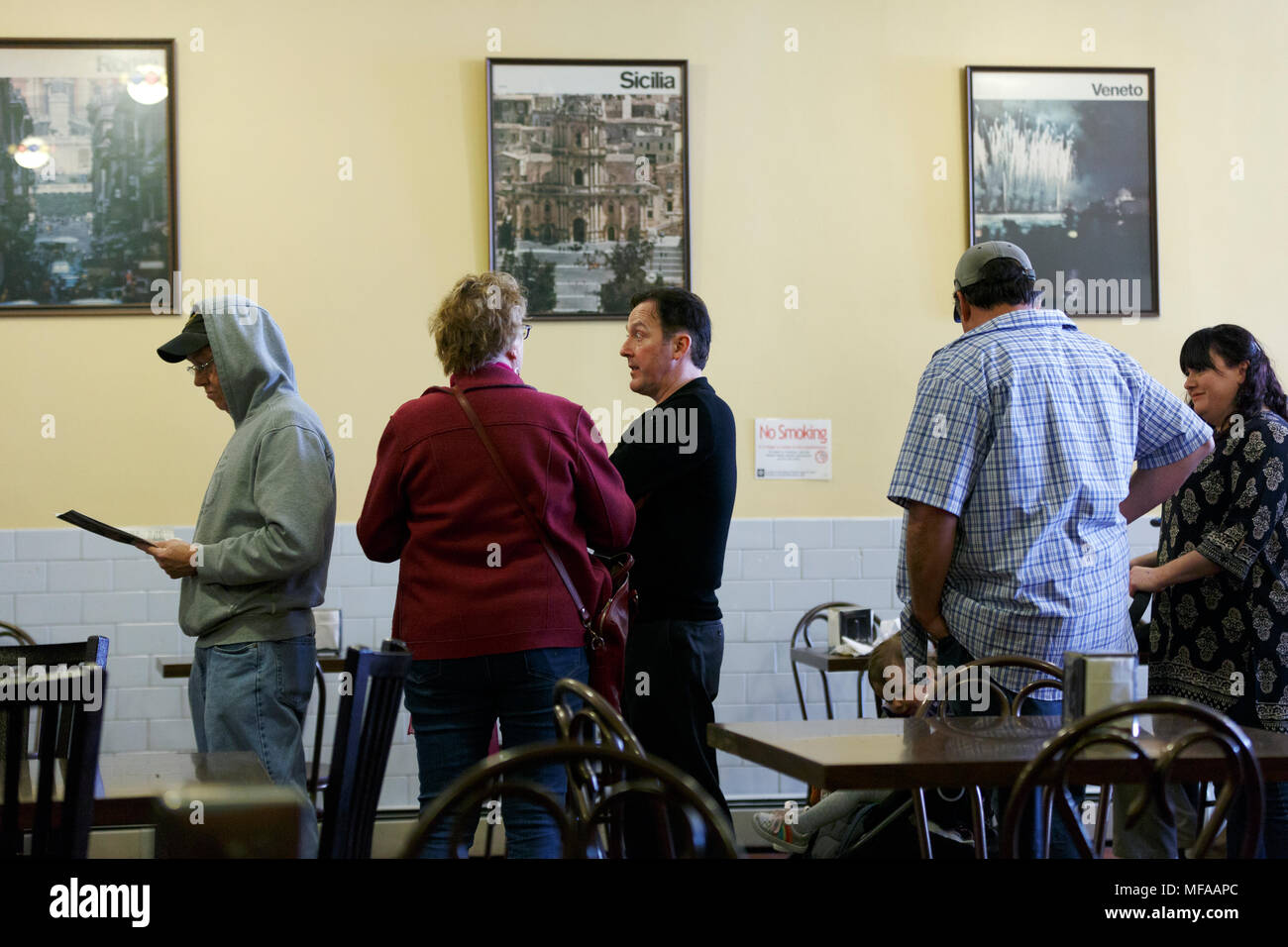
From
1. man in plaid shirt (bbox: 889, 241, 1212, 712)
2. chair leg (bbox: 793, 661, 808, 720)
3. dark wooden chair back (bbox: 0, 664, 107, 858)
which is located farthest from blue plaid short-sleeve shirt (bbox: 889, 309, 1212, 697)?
chair leg (bbox: 793, 661, 808, 720)

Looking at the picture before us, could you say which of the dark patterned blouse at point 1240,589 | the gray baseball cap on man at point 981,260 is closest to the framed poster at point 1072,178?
the dark patterned blouse at point 1240,589

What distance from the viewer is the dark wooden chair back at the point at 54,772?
169cm

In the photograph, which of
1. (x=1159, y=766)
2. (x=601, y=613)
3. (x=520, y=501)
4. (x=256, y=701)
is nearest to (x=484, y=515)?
(x=520, y=501)

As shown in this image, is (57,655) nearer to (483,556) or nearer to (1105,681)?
(483,556)

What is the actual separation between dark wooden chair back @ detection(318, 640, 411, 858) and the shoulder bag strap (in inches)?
26.4

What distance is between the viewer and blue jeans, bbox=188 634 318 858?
2.66 metres

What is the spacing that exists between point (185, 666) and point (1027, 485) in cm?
276

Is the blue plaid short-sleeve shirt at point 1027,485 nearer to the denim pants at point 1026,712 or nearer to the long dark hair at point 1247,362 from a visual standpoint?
the denim pants at point 1026,712

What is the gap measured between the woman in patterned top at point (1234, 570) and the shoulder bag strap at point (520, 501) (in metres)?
1.50

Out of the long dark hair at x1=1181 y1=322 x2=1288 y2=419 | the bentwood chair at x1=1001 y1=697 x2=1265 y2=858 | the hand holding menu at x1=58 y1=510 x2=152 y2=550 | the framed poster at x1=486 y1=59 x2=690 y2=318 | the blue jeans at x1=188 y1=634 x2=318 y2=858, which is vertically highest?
the framed poster at x1=486 y1=59 x2=690 y2=318

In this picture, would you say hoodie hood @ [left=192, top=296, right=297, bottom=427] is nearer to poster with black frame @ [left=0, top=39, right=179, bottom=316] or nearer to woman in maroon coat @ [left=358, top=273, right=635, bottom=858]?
woman in maroon coat @ [left=358, top=273, right=635, bottom=858]

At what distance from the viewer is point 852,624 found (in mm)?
4387
